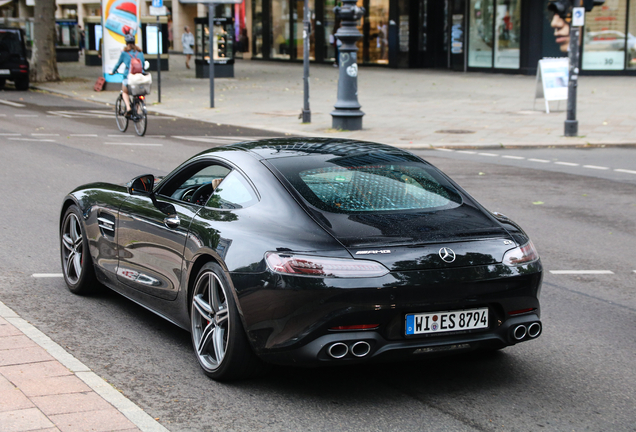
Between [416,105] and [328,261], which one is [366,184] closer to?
[328,261]

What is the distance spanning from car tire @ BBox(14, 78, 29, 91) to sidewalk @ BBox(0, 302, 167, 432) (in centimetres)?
2731

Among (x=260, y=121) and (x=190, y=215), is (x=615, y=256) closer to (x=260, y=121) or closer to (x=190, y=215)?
(x=190, y=215)

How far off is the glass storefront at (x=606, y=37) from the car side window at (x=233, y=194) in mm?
29312

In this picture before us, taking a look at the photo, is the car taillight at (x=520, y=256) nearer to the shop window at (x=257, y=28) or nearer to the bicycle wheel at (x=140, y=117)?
the bicycle wheel at (x=140, y=117)

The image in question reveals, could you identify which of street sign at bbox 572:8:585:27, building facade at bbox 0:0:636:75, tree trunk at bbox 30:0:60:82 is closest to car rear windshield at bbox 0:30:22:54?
tree trunk at bbox 30:0:60:82

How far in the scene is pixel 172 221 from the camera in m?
5.01

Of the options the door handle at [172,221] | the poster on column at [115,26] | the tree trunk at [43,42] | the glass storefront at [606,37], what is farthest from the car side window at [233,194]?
the tree trunk at [43,42]

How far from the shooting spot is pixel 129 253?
18.2 feet

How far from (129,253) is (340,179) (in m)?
1.58

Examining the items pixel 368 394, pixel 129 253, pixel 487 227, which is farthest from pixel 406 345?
pixel 129 253

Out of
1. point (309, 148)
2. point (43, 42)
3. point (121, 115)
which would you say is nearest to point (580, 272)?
point (309, 148)

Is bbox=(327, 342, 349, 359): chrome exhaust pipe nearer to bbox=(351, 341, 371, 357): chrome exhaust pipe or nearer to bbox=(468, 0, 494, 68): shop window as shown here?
bbox=(351, 341, 371, 357): chrome exhaust pipe

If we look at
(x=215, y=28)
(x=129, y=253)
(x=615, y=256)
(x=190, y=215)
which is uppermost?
(x=215, y=28)

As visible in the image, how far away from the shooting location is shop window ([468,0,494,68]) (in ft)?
115
